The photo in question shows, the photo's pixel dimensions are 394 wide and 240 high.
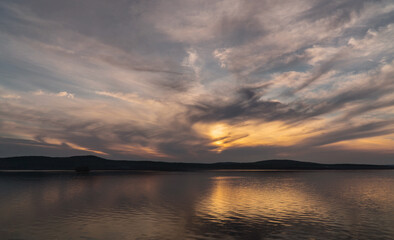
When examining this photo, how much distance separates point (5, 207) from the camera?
44875mm

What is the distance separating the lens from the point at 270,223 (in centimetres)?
3416

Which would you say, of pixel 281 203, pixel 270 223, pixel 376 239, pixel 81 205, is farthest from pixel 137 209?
pixel 376 239

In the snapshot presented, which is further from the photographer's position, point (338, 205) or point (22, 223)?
point (338, 205)

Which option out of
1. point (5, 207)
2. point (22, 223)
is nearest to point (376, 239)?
point (22, 223)

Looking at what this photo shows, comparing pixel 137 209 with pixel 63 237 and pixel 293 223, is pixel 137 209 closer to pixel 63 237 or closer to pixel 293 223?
pixel 63 237

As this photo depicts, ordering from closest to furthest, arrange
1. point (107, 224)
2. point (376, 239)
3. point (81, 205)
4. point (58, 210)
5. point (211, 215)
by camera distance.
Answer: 1. point (376, 239)
2. point (107, 224)
3. point (211, 215)
4. point (58, 210)
5. point (81, 205)

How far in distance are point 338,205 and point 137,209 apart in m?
35.2

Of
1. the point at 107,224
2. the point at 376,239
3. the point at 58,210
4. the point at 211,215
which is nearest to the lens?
the point at 376,239

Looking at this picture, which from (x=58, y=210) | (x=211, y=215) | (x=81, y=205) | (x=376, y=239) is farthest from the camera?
(x=81, y=205)

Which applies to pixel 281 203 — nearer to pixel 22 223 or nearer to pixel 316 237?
pixel 316 237

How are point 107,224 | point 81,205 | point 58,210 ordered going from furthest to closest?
point 81,205 < point 58,210 < point 107,224

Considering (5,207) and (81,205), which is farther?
(81,205)

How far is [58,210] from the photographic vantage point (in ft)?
141

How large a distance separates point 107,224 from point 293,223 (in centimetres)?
2285
